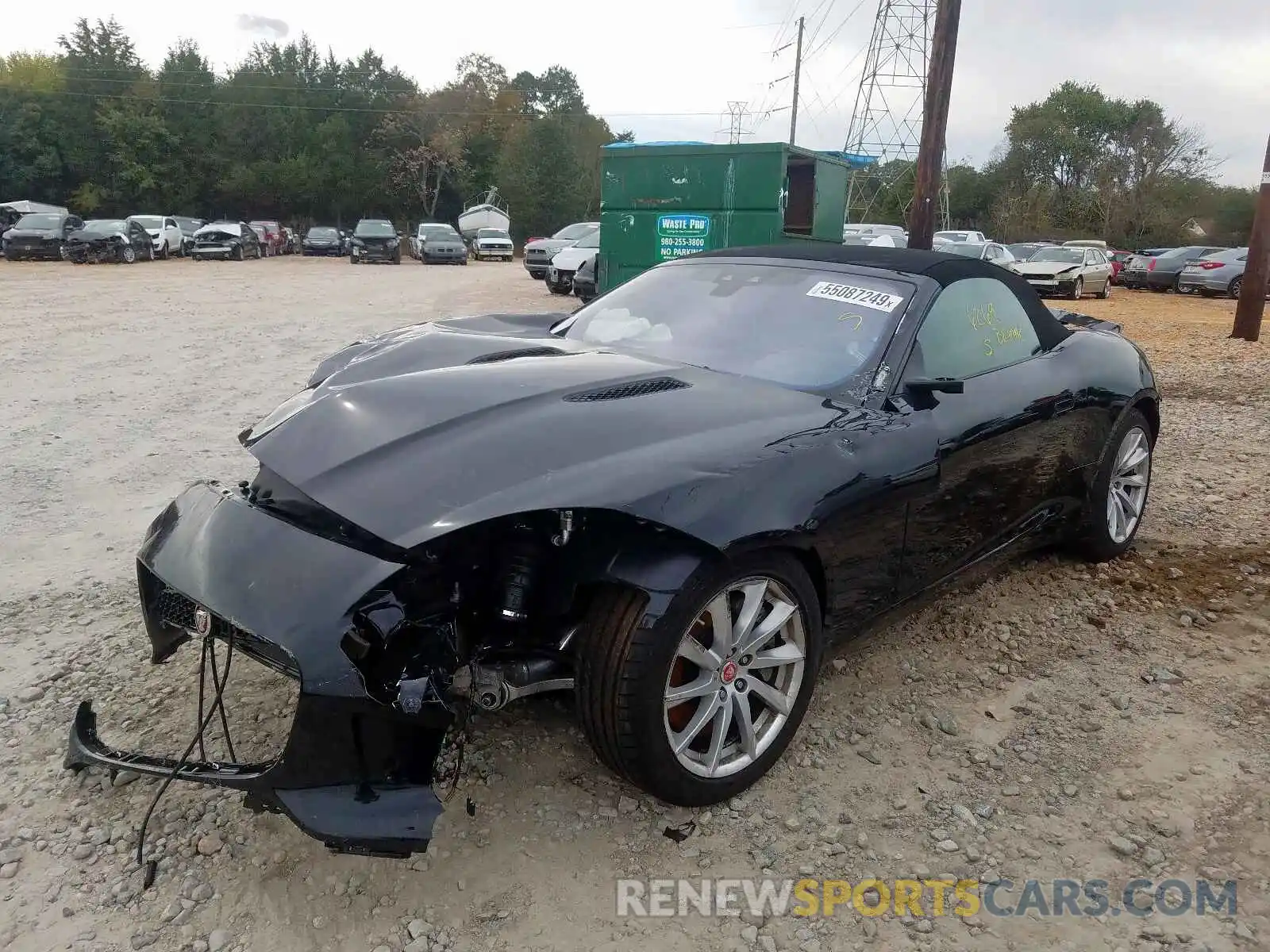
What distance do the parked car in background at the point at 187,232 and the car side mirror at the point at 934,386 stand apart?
2810 cm

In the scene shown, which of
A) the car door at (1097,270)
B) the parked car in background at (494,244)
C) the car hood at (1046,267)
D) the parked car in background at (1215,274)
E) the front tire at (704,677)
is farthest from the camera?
the parked car in background at (494,244)

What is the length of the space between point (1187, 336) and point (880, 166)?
2903 cm

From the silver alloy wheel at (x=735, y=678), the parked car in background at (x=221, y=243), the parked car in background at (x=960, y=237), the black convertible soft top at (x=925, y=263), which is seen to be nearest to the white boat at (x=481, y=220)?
the parked car in background at (x=221, y=243)

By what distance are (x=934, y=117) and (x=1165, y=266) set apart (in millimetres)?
19851

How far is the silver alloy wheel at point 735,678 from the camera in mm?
2367

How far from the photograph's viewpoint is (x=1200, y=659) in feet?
11.3

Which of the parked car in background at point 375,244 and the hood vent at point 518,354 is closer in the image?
the hood vent at point 518,354

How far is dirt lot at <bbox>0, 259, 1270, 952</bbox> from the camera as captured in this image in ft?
6.88

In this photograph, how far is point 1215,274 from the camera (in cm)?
2341

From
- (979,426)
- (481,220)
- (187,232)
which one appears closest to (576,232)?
(187,232)

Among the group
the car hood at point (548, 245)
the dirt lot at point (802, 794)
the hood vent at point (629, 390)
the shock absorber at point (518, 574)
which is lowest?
the dirt lot at point (802, 794)

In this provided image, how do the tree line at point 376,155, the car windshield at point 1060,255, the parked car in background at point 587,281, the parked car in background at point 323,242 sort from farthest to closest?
the tree line at point 376,155
the parked car in background at point 323,242
the car windshield at point 1060,255
the parked car in background at point 587,281

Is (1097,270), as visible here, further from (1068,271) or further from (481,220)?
(481,220)

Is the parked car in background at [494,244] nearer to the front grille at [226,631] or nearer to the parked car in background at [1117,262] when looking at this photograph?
the parked car in background at [1117,262]
